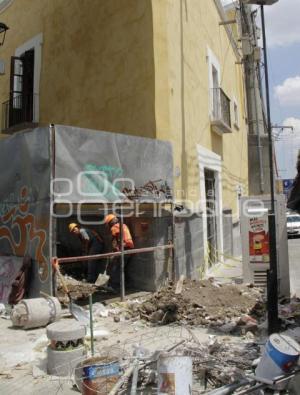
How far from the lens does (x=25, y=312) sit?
6.20 metres

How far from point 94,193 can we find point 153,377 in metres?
3.83

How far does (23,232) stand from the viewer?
757 centimetres

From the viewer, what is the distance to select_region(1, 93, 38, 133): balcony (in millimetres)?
12881

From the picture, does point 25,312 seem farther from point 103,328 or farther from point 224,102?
point 224,102

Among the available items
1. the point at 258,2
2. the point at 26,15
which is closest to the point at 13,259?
the point at 258,2

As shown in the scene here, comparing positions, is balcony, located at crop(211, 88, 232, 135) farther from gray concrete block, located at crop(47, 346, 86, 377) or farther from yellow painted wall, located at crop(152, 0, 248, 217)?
gray concrete block, located at crop(47, 346, 86, 377)

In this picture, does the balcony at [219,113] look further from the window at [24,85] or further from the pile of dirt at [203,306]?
the pile of dirt at [203,306]

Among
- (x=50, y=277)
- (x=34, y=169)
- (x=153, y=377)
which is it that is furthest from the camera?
(x=34, y=169)

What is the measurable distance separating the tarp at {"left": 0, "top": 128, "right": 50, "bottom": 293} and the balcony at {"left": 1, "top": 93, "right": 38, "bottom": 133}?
5059 millimetres

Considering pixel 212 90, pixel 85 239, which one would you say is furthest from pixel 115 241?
pixel 212 90

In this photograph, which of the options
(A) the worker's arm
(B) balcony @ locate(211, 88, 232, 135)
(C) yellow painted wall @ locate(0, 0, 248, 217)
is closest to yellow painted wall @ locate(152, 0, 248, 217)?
(C) yellow painted wall @ locate(0, 0, 248, 217)

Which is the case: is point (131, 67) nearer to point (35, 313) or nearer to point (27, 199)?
point (27, 199)

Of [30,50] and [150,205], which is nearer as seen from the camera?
[150,205]

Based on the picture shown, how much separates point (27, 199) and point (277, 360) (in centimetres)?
490
